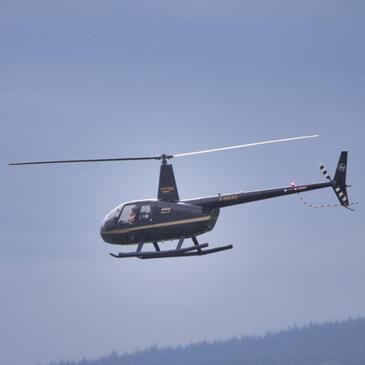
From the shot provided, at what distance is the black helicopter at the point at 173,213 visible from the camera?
72.6m

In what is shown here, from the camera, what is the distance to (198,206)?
73.2m

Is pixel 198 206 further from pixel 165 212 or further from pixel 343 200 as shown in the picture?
pixel 343 200

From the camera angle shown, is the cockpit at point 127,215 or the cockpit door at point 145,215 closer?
the cockpit door at point 145,215

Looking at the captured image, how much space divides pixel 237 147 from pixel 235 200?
6.91m

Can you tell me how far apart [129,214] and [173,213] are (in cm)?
407

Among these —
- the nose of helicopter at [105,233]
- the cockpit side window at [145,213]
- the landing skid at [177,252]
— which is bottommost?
the landing skid at [177,252]

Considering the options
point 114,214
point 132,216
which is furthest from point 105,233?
point 132,216

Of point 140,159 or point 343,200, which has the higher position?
point 140,159

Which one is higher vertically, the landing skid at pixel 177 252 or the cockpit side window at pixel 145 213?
the cockpit side window at pixel 145 213

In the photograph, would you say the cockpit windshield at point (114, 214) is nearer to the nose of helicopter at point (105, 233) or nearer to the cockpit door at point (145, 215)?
the nose of helicopter at point (105, 233)

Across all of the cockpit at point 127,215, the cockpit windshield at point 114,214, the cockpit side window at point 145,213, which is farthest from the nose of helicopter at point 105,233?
the cockpit side window at point 145,213

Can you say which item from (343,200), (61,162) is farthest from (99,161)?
(343,200)

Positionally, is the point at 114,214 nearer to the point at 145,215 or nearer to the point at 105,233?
the point at 105,233

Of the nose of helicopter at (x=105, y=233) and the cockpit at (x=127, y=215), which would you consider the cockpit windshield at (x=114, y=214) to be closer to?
the cockpit at (x=127, y=215)
